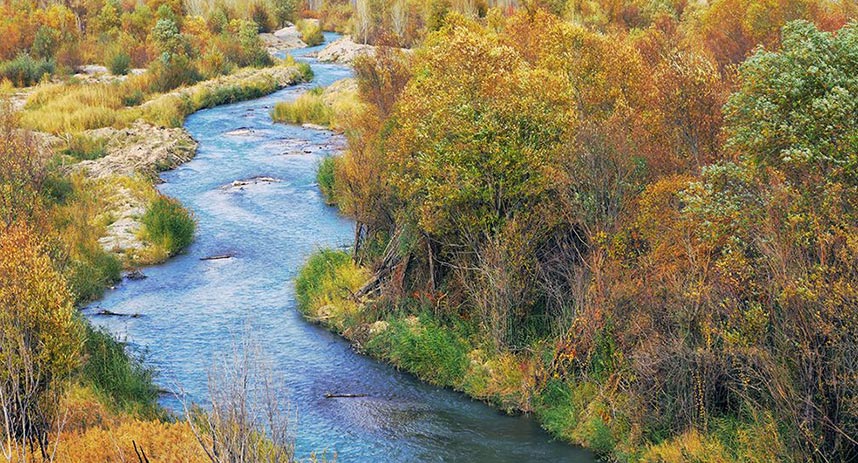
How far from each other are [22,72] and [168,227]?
43.8 meters

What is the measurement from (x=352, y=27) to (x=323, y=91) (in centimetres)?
4737

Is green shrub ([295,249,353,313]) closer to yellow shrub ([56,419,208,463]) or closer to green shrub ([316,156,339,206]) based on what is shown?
green shrub ([316,156,339,206])

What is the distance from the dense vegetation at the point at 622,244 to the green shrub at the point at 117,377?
8.18 metres

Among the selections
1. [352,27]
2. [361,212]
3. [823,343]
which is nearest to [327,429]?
[361,212]

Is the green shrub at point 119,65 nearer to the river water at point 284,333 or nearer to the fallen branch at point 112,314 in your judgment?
the river water at point 284,333

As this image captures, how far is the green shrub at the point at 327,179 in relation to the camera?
47875 millimetres

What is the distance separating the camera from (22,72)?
7631cm

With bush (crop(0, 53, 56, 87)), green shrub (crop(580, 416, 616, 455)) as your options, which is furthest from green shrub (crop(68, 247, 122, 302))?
bush (crop(0, 53, 56, 87))

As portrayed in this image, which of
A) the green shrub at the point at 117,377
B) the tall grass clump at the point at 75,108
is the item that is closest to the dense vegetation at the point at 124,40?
the tall grass clump at the point at 75,108

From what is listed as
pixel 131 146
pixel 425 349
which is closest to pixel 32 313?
pixel 425 349

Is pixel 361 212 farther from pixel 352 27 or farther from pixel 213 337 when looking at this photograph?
pixel 352 27

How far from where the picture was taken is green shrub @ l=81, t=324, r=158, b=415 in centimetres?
2538

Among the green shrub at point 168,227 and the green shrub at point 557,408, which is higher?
the green shrub at point 168,227

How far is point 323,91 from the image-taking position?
75125mm
